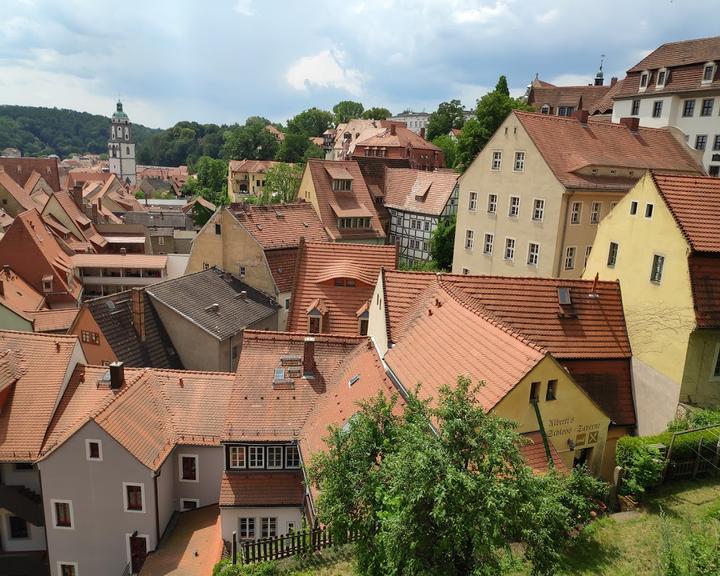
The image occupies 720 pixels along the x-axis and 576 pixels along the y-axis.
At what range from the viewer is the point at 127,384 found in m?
22.8

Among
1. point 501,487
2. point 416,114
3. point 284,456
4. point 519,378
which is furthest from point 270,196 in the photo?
point 416,114

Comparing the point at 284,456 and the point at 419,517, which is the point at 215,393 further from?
the point at 419,517

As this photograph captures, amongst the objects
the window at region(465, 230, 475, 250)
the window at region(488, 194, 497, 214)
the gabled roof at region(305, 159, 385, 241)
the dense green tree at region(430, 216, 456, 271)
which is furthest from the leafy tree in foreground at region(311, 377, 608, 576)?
the dense green tree at region(430, 216, 456, 271)

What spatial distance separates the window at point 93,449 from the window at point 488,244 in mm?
26710

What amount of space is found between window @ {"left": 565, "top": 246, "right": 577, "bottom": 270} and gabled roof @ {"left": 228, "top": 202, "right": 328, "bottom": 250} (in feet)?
55.3

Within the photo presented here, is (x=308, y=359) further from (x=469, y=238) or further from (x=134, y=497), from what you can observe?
(x=469, y=238)

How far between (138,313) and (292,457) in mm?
14086

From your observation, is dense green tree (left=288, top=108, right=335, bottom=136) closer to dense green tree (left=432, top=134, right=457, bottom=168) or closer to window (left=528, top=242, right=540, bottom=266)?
dense green tree (left=432, top=134, right=457, bottom=168)

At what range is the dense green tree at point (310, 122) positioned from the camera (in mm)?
142625

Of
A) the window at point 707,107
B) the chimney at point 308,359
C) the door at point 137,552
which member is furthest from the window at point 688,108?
the door at point 137,552

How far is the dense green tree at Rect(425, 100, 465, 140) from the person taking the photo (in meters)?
110

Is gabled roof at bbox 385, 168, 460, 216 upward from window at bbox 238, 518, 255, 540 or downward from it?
upward

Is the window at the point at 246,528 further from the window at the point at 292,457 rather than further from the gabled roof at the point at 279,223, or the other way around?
the gabled roof at the point at 279,223

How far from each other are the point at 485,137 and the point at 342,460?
48540 millimetres
